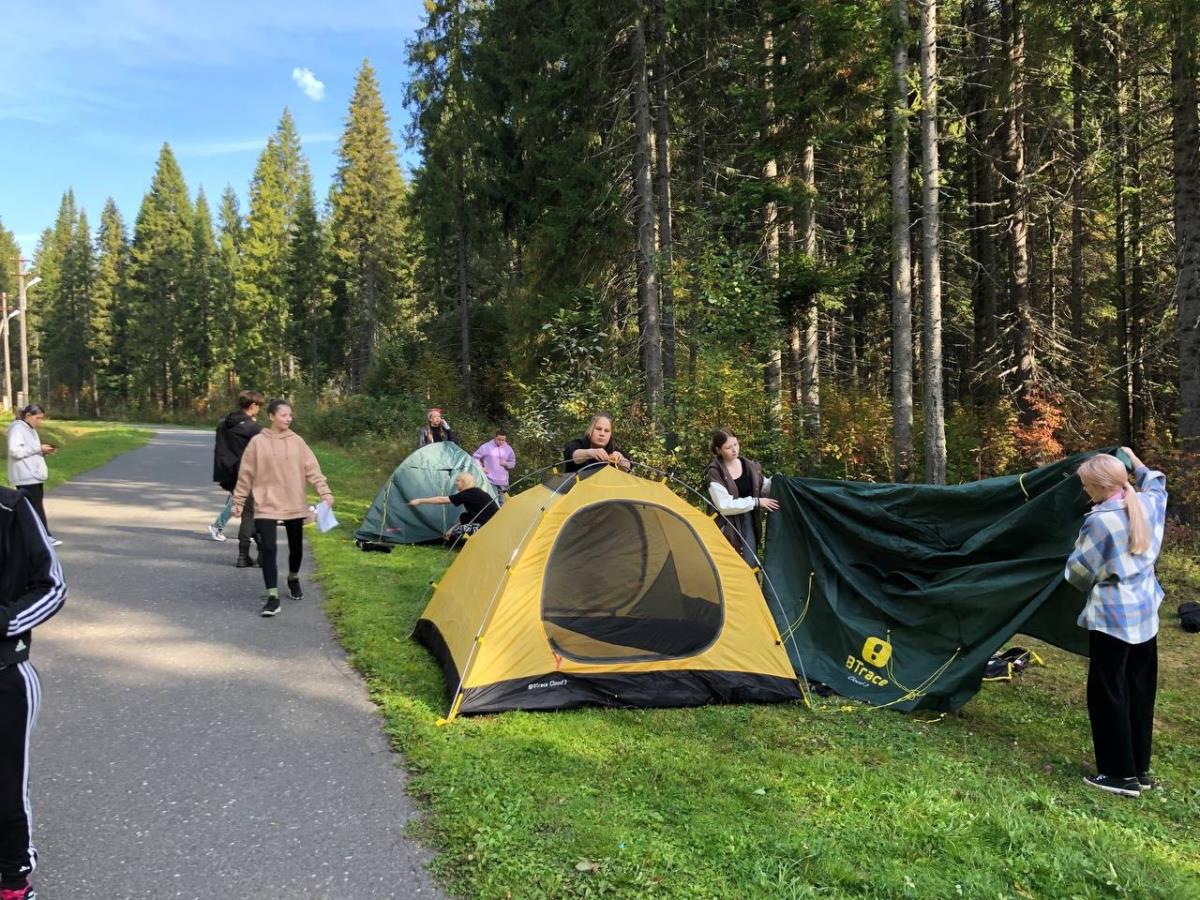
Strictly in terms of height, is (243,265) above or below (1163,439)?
above

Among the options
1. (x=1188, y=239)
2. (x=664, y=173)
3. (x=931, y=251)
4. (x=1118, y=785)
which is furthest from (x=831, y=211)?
(x=1118, y=785)

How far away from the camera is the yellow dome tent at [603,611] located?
16.6 ft

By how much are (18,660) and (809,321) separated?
12672 mm

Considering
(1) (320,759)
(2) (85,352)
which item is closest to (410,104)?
(1) (320,759)

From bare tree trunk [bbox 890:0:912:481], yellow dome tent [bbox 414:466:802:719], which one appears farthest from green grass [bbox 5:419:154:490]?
bare tree trunk [bbox 890:0:912:481]

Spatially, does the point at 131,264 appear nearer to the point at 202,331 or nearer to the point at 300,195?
the point at 202,331

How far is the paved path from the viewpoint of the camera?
10.3ft

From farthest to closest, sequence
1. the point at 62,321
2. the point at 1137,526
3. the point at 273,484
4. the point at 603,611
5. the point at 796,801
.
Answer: the point at 62,321, the point at 273,484, the point at 603,611, the point at 1137,526, the point at 796,801

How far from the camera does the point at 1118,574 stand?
4047 millimetres

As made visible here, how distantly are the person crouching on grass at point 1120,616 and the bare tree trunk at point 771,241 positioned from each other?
23.6 ft

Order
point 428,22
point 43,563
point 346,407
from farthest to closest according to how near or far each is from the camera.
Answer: point 346,407 < point 428,22 < point 43,563

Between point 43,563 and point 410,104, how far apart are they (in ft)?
80.3

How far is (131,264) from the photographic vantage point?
56.2 m

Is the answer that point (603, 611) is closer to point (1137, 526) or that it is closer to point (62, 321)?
point (1137, 526)
